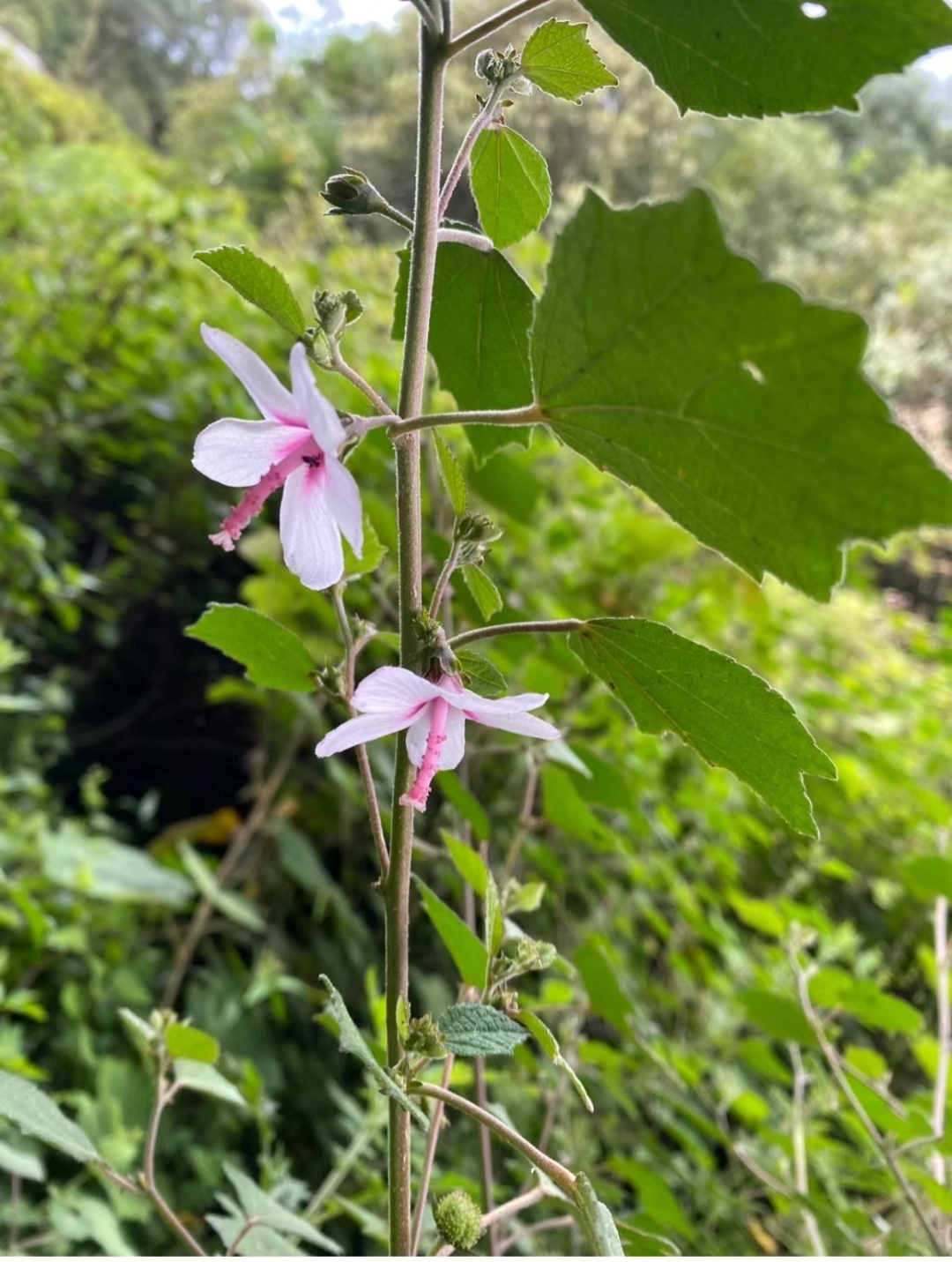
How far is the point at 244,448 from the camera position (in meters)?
0.24

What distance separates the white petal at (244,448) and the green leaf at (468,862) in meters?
0.17

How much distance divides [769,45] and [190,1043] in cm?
37

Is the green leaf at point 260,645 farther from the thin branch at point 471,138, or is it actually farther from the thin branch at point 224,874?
the thin branch at point 224,874

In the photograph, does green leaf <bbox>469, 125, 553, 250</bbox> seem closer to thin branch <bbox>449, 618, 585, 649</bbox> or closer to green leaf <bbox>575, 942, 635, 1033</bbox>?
thin branch <bbox>449, 618, 585, 649</bbox>

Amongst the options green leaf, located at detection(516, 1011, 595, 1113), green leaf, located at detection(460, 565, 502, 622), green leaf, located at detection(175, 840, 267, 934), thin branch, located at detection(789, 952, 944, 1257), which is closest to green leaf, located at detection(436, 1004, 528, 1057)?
green leaf, located at detection(516, 1011, 595, 1113)

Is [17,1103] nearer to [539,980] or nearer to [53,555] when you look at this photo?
[539,980]

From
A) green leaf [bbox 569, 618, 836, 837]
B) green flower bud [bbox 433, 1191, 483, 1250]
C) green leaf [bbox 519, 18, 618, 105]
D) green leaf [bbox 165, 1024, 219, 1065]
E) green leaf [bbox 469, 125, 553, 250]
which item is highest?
green leaf [bbox 519, 18, 618, 105]

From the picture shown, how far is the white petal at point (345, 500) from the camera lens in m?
0.21

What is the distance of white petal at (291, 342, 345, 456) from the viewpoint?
0.64 ft

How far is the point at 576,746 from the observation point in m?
0.61

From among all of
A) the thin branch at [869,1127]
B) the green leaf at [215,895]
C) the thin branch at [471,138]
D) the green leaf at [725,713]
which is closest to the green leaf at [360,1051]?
the green leaf at [725,713]

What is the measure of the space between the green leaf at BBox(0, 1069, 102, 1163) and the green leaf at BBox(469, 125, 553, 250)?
12.2 inches

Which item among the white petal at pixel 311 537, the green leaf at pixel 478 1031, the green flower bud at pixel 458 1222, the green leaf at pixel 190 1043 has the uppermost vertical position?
→ the white petal at pixel 311 537

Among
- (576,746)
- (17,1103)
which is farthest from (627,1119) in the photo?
(17,1103)
